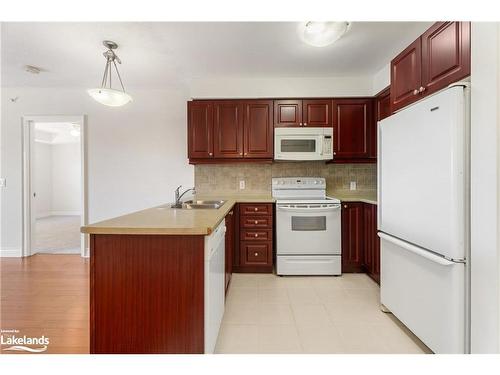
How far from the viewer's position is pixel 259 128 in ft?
10.3

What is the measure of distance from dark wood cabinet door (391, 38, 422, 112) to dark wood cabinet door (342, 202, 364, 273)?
1296 mm

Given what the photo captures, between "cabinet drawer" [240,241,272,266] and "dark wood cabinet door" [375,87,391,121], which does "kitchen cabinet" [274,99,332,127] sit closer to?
"dark wood cabinet door" [375,87,391,121]

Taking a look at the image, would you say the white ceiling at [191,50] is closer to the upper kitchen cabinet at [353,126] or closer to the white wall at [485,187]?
the upper kitchen cabinet at [353,126]

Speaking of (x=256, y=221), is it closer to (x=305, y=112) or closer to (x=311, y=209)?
(x=311, y=209)

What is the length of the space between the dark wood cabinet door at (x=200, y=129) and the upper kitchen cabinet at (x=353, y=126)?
5.12ft

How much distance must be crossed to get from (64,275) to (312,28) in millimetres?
3578

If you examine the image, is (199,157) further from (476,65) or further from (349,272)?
(476,65)

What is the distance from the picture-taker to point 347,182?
348cm

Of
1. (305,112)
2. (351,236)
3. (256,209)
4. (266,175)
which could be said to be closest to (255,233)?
(256,209)

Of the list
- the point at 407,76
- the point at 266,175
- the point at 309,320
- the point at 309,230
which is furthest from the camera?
the point at 266,175

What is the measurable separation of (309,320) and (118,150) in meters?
3.21

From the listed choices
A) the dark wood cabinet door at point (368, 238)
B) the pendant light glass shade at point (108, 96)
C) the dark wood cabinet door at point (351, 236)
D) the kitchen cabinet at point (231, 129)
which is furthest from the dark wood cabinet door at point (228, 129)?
the dark wood cabinet door at point (368, 238)

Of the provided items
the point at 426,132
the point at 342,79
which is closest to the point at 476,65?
the point at 426,132

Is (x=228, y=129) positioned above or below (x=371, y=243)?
above
